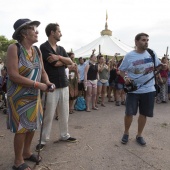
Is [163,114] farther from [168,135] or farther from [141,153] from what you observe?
[141,153]

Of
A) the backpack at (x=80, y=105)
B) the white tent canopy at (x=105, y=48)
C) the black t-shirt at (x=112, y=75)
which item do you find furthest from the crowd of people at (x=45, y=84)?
the white tent canopy at (x=105, y=48)

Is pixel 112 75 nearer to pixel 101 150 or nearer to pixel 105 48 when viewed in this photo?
pixel 101 150

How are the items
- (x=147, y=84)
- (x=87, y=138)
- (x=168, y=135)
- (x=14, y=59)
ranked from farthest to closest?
1. (x=168, y=135)
2. (x=87, y=138)
3. (x=147, y=84)
4. (x=14, y=59)

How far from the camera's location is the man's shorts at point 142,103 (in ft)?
13.3

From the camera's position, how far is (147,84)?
4051mm

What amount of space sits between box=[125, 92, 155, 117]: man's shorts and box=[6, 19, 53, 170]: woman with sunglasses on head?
1.80 metres

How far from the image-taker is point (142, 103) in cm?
412

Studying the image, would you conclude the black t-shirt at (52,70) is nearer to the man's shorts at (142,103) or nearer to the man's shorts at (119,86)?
the man's shorts at (142,103)

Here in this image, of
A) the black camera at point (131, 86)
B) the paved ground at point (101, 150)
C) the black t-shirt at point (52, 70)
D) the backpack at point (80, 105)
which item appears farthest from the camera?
the backpack at point (80, 105)

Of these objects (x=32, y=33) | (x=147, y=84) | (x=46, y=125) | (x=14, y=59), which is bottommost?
(x=46, y=125)

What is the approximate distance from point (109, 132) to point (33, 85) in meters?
2.64

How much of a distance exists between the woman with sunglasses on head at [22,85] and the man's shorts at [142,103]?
1.80 m

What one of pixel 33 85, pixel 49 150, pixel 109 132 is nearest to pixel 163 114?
pixel 109 132

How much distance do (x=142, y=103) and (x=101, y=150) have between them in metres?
1.14
